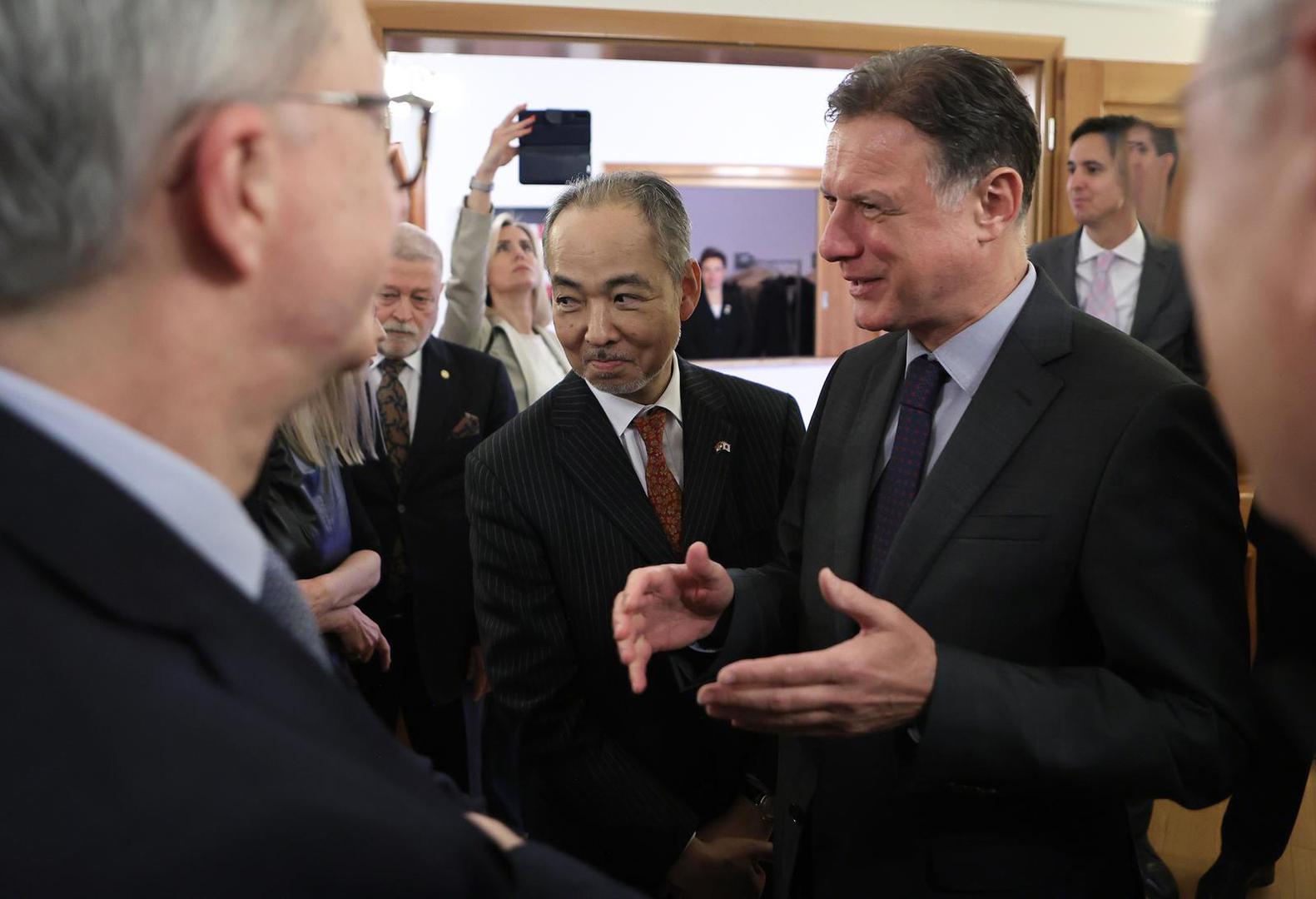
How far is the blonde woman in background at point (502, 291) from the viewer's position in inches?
148

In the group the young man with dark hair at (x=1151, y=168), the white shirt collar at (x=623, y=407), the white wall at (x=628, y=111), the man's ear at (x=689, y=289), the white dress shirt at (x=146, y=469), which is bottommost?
the white shirt collar at (x=623, y=407)

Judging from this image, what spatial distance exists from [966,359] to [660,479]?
0.68 metres

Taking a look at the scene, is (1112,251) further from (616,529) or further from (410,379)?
(616,529)

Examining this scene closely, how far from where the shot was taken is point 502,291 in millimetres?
4203

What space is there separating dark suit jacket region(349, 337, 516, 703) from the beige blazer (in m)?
0.52

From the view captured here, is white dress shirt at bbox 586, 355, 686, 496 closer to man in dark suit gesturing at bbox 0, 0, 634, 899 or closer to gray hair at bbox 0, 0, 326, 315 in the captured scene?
man in dark suit gesturing at bbox 0, 0, 634, 899

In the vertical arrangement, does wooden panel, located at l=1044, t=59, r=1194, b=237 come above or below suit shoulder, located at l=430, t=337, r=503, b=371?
above

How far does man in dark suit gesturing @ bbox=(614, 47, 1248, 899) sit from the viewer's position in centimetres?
128

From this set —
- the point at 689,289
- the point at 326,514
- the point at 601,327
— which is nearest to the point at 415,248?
the point at 326,514

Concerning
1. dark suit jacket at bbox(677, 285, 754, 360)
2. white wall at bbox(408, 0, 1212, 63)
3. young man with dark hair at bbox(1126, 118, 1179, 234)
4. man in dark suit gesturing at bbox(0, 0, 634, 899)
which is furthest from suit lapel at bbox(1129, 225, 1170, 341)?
dark suit jacket at bbox(677, 285, 754, 360)

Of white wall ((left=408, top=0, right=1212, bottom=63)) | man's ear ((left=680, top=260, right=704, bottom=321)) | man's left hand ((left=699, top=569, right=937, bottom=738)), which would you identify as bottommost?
man's left hand ((left=699, top=569, right=937, bottom=738))

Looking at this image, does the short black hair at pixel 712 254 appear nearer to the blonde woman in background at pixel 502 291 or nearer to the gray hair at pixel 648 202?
the blonde woman in background at pixel 502 291

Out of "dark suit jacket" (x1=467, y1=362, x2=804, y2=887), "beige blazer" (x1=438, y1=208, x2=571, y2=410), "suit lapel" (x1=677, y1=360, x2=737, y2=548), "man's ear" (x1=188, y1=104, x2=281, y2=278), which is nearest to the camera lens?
"man's ear" (x1=188, y1=104, x2=281, y2=278)

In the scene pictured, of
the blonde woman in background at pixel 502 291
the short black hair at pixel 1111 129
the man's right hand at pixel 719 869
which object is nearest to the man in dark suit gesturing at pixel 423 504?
the blonde woman in background at pixel 502 291
